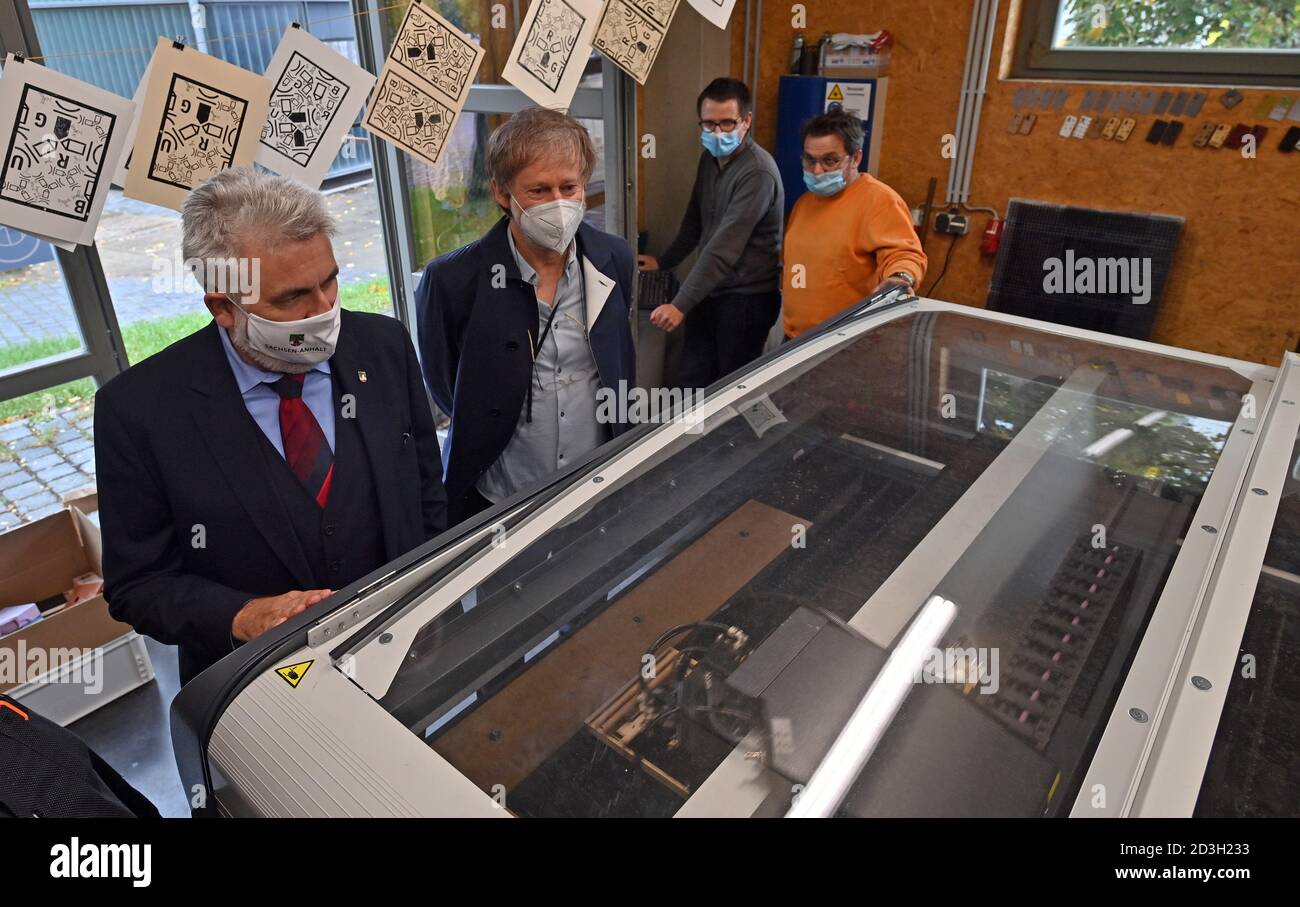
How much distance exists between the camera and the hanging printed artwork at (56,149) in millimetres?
1934

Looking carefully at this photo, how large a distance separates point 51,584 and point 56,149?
1453 mm

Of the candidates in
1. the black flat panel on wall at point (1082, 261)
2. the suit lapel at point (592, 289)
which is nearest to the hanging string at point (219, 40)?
the suit lapel at point (592, 289)

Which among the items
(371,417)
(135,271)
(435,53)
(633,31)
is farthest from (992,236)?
(135,271)

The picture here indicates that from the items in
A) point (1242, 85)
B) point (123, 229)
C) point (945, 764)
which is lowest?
point (945, 764)

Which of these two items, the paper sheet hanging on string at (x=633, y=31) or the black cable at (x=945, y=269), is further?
the black cable at (x=945, y=269)

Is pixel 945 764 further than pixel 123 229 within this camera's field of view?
No

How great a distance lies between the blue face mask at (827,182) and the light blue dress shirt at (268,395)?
1.97 meters

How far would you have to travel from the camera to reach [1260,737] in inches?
36.6

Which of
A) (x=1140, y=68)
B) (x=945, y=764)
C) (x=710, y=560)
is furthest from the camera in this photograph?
(x=1140, y=68)

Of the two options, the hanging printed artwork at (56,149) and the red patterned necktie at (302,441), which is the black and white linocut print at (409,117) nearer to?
the hanging printed artwork at (56,149)
